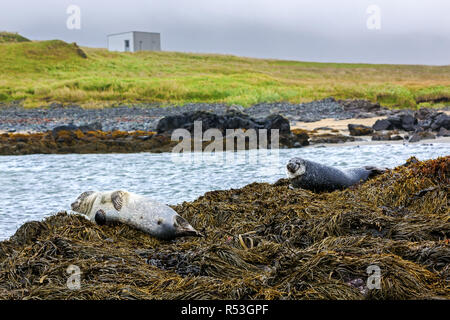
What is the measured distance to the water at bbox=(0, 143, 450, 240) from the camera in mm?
9578

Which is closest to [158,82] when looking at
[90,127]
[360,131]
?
[90,127]

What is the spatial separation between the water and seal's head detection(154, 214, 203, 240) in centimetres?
242

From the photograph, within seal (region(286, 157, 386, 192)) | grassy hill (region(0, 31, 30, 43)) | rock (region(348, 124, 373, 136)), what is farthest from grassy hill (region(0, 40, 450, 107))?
seal (region(286, 157, 386, 192))

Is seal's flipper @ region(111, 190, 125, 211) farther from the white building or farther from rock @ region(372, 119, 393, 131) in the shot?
the white building

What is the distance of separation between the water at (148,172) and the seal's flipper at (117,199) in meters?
1.73

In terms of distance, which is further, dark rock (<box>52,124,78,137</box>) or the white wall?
the white wall

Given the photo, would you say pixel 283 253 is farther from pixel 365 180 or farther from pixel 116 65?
pixel 116 65

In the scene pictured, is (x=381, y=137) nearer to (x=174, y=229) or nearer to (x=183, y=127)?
(x=183, y=127)

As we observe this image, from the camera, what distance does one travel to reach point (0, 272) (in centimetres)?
458

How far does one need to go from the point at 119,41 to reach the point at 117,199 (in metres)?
72.2

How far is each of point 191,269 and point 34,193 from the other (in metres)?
6.59

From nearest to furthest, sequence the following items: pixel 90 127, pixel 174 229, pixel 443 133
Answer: pixel 174 229
pixel 443 133
pixel 90 127

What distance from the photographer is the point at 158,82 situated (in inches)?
1460

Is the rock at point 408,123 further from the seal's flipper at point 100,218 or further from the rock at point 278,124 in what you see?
the seal's flipper at point 100,218
